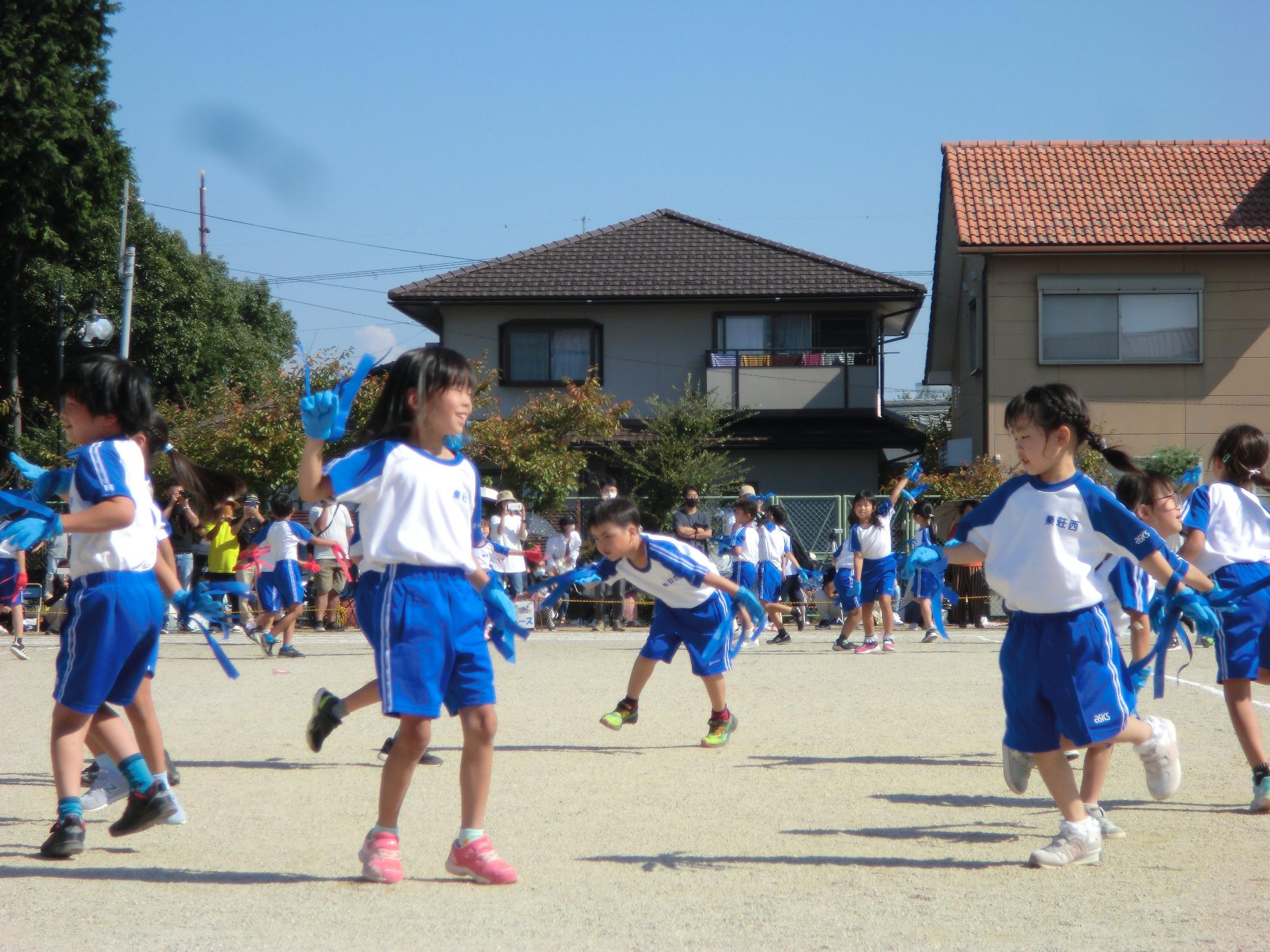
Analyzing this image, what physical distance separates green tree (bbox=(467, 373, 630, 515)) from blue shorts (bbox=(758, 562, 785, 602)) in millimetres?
6493

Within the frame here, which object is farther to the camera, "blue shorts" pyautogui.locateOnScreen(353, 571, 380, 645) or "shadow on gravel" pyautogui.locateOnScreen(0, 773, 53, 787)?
"shadow on gravel" pyautogui.locateOnScreen(0, 773, 53, 787)

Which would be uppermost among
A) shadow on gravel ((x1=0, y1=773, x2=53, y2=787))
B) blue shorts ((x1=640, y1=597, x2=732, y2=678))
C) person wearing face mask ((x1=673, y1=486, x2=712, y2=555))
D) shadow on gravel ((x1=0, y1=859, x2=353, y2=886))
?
person wearing face mask ((x1=673, y1=486, x2=712, y2=555))

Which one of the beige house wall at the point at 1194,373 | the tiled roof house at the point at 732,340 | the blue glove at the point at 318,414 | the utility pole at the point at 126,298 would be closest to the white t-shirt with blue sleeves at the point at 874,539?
the beige house wall at the point at 1194,373

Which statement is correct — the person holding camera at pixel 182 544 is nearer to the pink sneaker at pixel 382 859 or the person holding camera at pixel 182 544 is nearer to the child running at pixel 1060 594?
the pink sneaker at pixel 382 859

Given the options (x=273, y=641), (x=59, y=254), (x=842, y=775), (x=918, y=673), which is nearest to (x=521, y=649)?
(x=273, y=641)

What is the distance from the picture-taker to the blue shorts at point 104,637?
488 cm

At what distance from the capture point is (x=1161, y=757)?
5305 mm

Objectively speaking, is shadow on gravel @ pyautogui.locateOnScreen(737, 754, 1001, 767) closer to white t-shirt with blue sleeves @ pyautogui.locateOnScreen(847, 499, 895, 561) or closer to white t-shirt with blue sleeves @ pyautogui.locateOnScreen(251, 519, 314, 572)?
white t-shirt with blue sleeves @ pyautogui.locateOnScreen(847, 499, 895, 561)

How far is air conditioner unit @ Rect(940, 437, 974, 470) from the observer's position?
2520cm

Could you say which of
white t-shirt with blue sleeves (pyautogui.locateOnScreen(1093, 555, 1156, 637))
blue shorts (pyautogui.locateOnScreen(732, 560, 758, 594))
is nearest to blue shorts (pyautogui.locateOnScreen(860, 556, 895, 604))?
blue shorts (pyautogui.locateOnScreen(732, 560, 758, 594))

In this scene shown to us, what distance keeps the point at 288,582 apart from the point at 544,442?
9360 millimetres

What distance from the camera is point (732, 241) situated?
30250 mm

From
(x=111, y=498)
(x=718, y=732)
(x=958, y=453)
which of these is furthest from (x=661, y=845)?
(x=958, y=453)

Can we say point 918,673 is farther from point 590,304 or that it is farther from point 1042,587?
point 590,304
